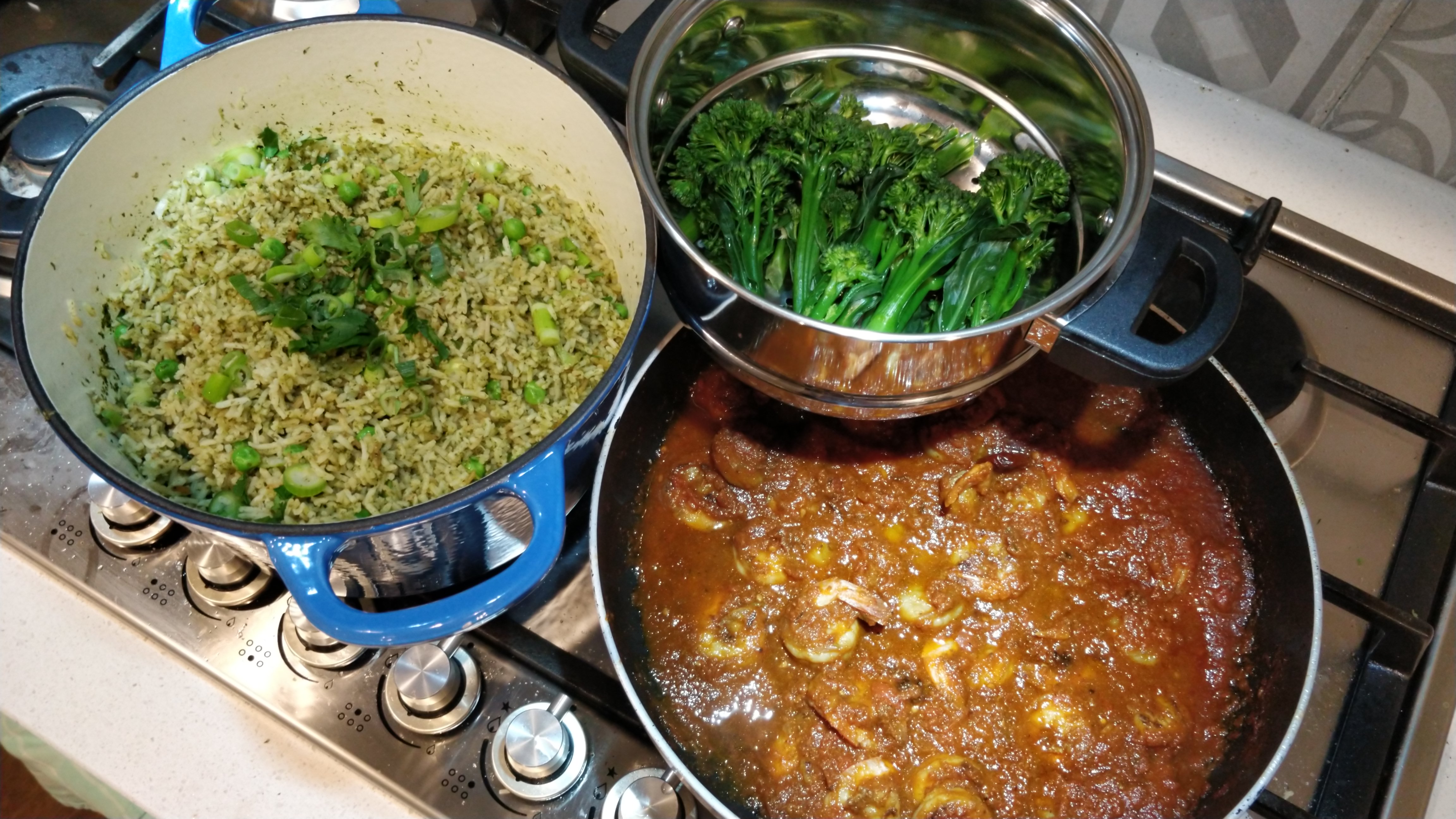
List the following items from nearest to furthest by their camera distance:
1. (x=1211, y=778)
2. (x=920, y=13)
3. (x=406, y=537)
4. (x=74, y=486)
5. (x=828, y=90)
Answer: (x=406, y=537) → (x=1211, y=778) → (x=74, y=486) → (x=920, y=13) → (x=828, y=90)

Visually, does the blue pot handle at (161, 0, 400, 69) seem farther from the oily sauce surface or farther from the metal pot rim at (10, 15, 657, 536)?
the oily sauce surface

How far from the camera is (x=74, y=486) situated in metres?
1.41

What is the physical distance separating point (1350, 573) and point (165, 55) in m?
2.11

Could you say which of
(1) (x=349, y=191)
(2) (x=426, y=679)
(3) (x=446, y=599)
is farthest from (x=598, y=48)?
(2) (x=426, y=679)

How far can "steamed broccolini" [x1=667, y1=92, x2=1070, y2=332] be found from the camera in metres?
1.41

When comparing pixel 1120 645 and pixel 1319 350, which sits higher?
pixel 1319 350

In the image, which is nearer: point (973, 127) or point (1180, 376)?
point (1180, 376)

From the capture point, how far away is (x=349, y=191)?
1.56 metres

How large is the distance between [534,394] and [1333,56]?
72.2 inches

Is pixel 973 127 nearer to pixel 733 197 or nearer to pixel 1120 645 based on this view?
pixel 733 197

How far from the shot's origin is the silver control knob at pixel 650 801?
120cm

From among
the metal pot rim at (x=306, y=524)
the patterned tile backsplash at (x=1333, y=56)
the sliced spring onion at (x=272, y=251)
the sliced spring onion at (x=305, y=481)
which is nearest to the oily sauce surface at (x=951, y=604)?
the metal pot rim at (x=306, y=524)

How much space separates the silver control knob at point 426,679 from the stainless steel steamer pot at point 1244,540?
0.22m

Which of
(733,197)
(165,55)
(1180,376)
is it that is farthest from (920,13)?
(165,55)
